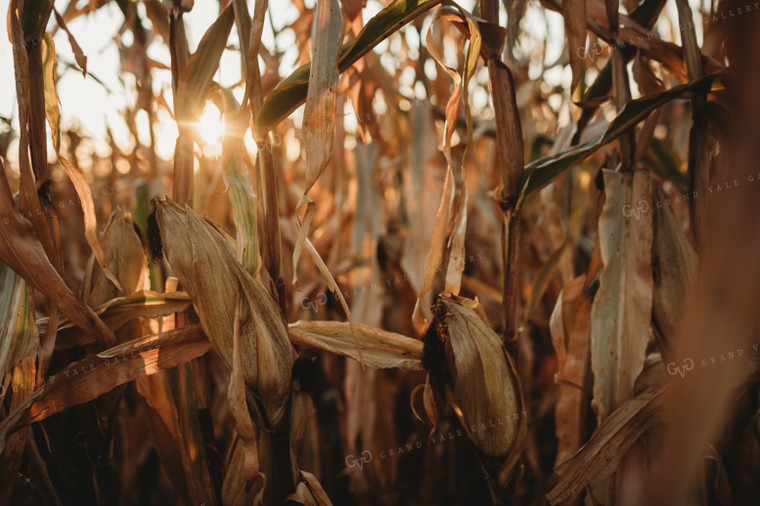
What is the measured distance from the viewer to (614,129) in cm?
52

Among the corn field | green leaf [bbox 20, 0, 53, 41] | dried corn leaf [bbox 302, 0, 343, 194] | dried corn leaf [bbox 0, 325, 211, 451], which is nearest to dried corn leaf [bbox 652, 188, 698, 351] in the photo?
the corn field

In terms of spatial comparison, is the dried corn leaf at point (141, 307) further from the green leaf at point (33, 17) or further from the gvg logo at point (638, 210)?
the gvg logo at point (638, 210)

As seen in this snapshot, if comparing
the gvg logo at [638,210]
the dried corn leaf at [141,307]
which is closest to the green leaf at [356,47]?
the dried corn leaf at [141,307]

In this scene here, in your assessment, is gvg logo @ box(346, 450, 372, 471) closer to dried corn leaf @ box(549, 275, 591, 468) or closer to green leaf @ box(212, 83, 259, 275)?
dried corn leaf @ box(549, 275, 591, 468)

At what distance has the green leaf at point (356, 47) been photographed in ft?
1.51

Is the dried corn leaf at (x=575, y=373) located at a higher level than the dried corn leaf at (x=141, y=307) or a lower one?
lower

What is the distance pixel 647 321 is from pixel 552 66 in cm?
67

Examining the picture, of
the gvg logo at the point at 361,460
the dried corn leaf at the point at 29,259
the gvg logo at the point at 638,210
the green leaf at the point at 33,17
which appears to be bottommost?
the gvg logo at the point at 361,460

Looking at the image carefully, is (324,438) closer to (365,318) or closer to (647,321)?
(365,318)

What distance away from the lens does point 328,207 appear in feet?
3.92

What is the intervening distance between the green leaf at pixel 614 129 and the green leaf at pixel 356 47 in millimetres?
216

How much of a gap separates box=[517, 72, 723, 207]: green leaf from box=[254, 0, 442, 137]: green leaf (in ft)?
0.71

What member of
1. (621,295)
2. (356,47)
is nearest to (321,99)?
(356,47)

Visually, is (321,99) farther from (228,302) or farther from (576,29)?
(576,29)
